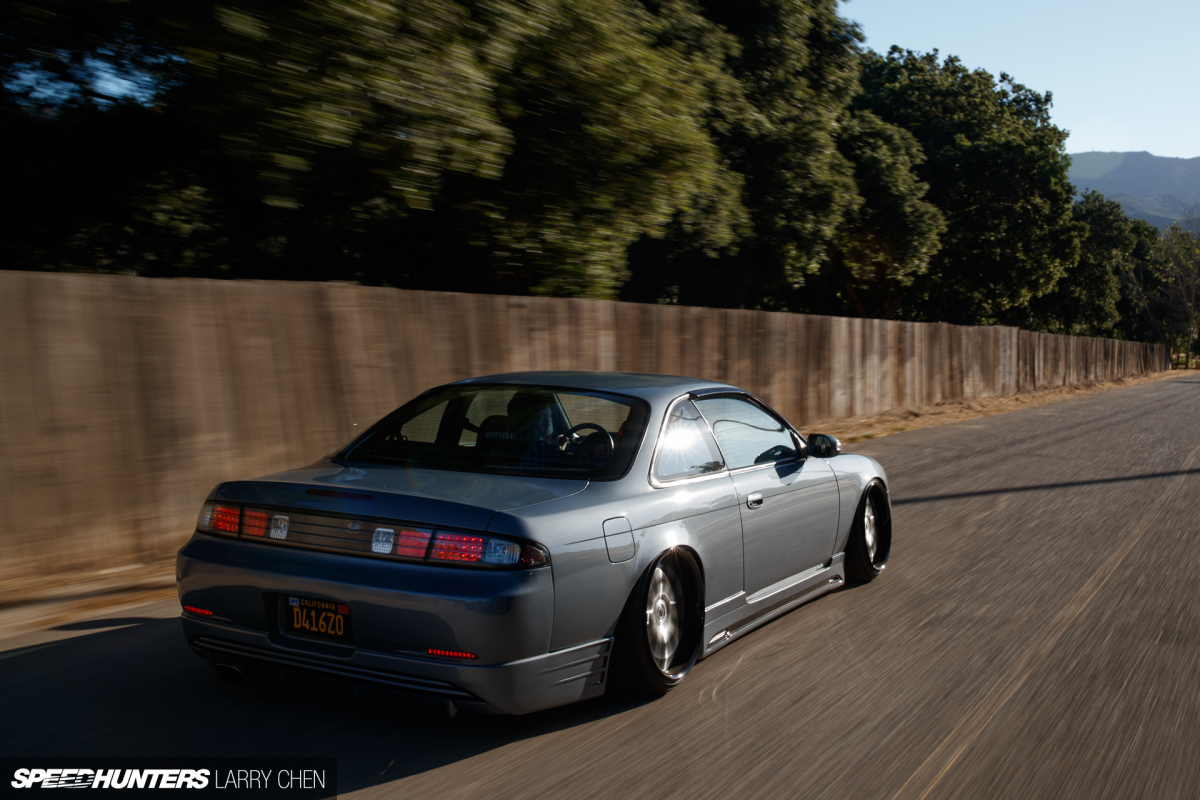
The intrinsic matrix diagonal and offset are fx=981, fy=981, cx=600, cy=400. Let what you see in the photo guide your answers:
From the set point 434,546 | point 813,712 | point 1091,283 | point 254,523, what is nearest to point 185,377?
point 254,523

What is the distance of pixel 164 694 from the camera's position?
4078 mm

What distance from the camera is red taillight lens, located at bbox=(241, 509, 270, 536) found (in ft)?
12.3

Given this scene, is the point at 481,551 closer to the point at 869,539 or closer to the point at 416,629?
the point at 416,629

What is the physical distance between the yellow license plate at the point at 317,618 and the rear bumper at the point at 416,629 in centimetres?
2

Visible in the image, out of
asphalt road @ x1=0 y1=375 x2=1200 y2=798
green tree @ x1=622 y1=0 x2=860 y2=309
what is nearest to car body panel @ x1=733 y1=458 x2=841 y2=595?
asphalt road @ x1=0 y1=375 x2=1200 y2=798

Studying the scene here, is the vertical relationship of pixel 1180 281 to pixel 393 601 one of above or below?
above

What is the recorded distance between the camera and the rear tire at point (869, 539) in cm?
602

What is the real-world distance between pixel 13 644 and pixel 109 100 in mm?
7443

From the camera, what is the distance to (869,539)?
6.20 m

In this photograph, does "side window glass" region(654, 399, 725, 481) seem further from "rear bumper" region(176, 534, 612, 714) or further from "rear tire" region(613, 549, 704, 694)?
"rear bumper" region(176, 534, 612, 714)

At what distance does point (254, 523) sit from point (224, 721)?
76cm

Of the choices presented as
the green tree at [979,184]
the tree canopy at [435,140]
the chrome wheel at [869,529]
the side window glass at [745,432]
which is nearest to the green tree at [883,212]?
the tree canopy at [435,140]

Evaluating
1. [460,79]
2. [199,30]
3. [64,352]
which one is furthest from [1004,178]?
[64,352]

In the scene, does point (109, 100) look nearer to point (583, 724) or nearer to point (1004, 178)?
point (583, 724)
